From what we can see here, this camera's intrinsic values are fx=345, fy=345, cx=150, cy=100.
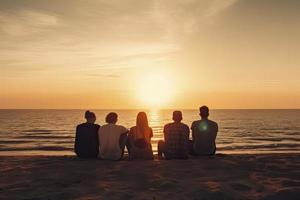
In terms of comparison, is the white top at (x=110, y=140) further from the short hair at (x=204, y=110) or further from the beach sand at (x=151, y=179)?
the short hair at (x=204, y=110)

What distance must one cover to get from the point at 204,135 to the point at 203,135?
0.12 ft

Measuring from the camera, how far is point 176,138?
38.5 feet

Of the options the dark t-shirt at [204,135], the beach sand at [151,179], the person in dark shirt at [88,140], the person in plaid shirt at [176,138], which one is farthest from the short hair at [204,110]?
the person in dark shirt at [88,140]

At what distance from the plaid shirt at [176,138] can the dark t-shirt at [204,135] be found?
2.75 ft

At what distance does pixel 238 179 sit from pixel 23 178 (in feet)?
17.5

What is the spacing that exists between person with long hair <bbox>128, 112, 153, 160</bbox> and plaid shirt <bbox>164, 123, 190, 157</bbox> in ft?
2.06

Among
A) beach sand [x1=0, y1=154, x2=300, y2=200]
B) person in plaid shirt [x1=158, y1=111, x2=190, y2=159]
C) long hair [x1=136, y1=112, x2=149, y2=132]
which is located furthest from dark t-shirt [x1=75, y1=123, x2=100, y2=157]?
person in plaid shirt [x1=158, y1=111, x2=190, y2=159]

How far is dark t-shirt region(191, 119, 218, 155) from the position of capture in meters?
12.5

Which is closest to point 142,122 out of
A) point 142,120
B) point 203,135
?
point 142,120

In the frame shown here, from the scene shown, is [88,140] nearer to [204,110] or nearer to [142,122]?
[142,122]

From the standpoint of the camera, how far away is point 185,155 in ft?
38.7

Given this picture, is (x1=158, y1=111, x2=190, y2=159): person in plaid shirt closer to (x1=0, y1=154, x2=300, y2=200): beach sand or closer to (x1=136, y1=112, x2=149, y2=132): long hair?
(x1=0, y1=154, x2=300, y2=200): beach sand

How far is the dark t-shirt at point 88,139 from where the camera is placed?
12.0 metres

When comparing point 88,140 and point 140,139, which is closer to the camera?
point 140,139
